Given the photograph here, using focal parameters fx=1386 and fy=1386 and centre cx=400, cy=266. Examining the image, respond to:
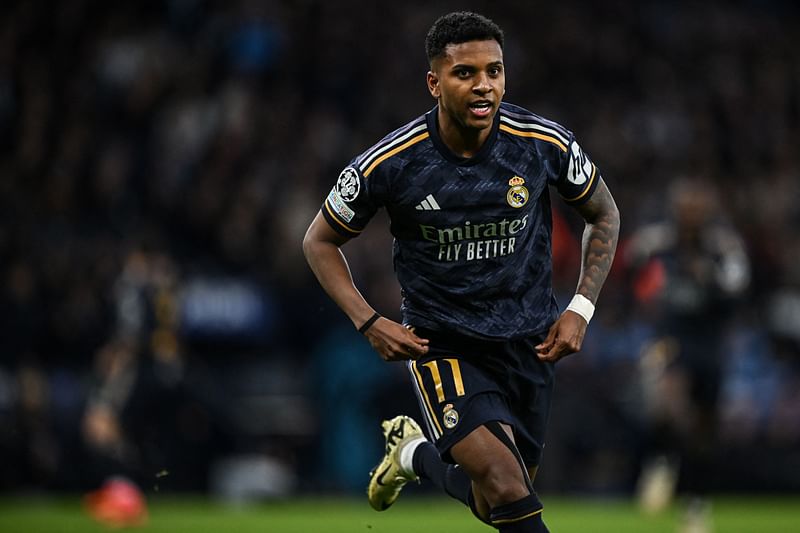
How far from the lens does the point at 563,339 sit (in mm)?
5992

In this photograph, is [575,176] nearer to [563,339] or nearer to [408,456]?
[563,339]

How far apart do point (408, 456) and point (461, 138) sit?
1.98m

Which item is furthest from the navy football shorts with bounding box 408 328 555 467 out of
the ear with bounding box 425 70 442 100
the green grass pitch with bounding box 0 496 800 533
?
the green grass pitch with bounding box 0 496 800 533

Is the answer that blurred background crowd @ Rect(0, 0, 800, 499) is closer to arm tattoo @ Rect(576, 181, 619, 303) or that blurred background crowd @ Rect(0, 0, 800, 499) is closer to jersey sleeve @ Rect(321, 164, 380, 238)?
arm tattoo @ Rect(576, 181, 619, 303)

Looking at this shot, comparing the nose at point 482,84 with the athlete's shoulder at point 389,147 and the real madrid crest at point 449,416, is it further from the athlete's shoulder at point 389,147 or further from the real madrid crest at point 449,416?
the real madrid crest at point 449,416

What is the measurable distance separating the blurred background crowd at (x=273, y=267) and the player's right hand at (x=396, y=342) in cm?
544

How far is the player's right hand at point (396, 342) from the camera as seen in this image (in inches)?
233

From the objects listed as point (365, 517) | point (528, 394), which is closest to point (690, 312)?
point (365, 517)

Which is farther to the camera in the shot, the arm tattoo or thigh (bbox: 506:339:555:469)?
the arm tattoo

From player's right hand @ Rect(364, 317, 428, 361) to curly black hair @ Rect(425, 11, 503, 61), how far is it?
121 centimetres

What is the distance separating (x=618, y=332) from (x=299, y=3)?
6.31m

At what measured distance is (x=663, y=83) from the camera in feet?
62.9

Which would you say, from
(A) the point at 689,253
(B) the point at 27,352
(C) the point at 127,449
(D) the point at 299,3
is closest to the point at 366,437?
(C) the point at 127,449

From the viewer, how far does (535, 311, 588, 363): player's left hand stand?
19.7 feet
